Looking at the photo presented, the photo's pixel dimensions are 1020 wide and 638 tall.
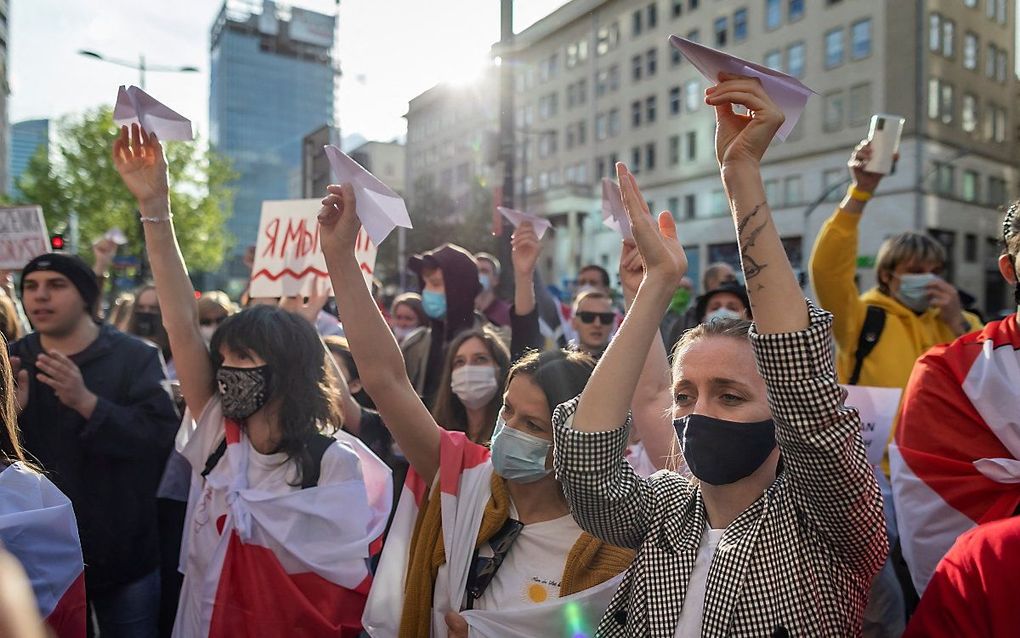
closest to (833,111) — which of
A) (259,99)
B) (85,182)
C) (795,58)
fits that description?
(795,58)

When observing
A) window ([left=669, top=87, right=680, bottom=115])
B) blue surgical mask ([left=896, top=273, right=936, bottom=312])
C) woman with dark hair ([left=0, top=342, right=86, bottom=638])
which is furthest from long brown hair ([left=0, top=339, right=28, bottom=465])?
window ([left=669, top=87, right=680, bottom=115])

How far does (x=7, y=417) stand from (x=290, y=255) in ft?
8.35

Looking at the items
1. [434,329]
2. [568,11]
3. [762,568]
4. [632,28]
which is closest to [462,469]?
[762,568]

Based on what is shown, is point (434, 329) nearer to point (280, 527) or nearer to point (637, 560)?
point (280, 527)

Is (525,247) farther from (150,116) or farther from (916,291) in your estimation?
(916,291)

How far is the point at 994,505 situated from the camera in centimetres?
235

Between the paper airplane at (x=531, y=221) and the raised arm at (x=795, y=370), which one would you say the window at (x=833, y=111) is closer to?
the paper airplane at (x=531, y=221)

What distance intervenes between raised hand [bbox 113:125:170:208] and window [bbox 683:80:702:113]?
126 ft

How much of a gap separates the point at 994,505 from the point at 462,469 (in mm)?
1558

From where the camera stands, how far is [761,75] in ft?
5.43

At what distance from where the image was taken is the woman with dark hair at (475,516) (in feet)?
7.39

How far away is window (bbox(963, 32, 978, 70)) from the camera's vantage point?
1244 inches

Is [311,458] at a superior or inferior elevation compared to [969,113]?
inferior

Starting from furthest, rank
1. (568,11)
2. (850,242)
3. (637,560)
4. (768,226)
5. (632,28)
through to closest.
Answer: (568,11)
(632,28)
(850,242)
(637,560)
(768,226)
